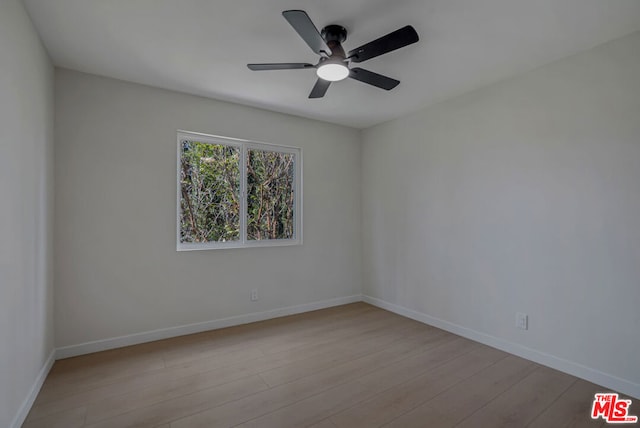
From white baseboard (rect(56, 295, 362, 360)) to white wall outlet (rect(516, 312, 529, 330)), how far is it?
2104 millimetres

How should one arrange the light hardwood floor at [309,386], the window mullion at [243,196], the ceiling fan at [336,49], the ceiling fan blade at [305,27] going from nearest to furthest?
the ceiling fan blade at [305,27] < the ceiling fan at [336,49] < the light hardwood floor at [309,386] < the window mullion at [243,196]

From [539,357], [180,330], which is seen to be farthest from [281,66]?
[539,357]

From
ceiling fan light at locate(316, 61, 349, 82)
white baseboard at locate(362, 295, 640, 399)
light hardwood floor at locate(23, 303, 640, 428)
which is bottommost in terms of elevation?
light hardwood floor at locate(23, 303, 640, 428)

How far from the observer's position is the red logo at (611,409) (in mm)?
1885

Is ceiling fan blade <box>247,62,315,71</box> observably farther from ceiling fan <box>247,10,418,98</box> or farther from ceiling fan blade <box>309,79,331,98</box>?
ceiling fan blade <box>309,79,331,98</box>

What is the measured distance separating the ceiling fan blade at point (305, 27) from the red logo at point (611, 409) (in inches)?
113

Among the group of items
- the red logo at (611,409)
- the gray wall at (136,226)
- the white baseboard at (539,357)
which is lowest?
the red logo at (611,409)

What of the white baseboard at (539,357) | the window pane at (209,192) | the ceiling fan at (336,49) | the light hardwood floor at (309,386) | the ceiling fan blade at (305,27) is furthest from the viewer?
the window pane at (209,192)

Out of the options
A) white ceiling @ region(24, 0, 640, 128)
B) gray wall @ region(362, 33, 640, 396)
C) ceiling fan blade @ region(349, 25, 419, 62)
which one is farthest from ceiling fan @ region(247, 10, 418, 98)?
gray wall @ region(362, 33, 640, 396)

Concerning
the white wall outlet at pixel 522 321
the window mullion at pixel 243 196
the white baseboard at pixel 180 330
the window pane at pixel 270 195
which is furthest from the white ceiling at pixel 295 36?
the white baseboard at pixel 180 330

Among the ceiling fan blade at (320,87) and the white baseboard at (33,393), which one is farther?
the ceiling fan blade at (320,87)

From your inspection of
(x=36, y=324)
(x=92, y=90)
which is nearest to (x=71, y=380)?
(x=36, y=324)

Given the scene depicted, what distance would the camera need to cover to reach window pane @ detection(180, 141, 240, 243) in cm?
326

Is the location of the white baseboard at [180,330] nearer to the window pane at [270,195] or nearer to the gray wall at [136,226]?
the gray wall at [136,226]
